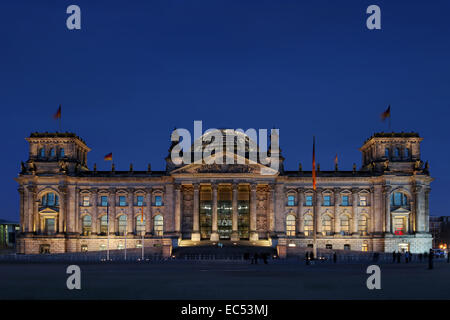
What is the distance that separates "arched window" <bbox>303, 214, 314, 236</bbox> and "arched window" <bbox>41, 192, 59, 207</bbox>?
46.0m

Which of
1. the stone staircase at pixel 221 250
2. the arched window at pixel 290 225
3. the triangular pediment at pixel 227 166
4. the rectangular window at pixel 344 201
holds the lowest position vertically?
the stone staircase at pixel 221 250

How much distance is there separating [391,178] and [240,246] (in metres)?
31.3

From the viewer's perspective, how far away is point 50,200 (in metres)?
102

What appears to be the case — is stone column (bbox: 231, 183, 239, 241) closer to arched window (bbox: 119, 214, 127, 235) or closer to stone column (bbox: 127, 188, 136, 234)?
stone column (bbox: 127, 188, 136, 234)

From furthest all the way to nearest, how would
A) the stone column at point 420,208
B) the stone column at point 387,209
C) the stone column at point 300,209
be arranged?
the stone column at point 300,209, the stone column at point 387,209, the stone column at point 420,208

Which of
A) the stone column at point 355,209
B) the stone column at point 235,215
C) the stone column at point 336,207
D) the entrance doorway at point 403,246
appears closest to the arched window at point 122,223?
the stone column at point 235,215

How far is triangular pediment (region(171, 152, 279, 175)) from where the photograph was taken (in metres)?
98.1

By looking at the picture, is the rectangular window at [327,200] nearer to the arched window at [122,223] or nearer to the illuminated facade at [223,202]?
the illuminated facade at [223,202]

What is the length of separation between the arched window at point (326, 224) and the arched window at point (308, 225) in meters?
2.31

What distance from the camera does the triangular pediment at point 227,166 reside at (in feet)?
322

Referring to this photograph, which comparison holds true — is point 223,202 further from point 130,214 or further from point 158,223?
point 130,214

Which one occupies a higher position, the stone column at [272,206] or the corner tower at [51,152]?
the corner tower at [51,152]

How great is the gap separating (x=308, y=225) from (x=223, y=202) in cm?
1659
